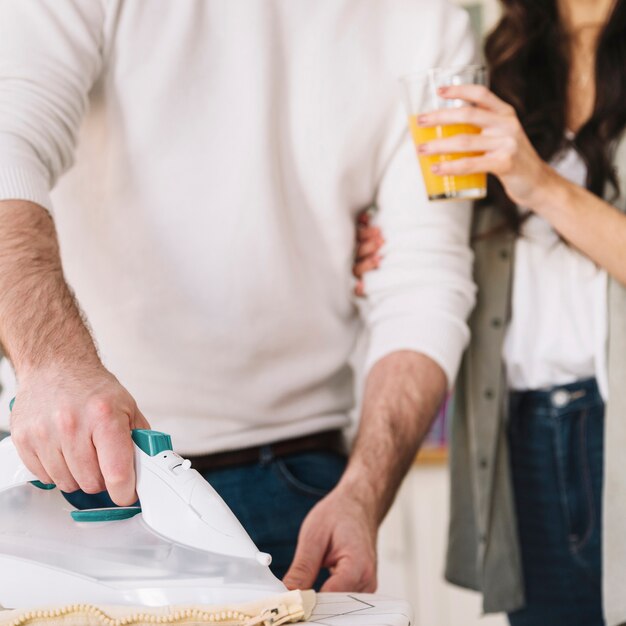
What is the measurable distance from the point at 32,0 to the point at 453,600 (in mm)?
2282

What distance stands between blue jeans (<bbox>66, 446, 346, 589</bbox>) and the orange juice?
45 cm

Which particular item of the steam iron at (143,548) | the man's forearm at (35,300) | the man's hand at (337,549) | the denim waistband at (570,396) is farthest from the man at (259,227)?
the steam iron at (143,548)

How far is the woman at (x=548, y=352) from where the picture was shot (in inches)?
60.5

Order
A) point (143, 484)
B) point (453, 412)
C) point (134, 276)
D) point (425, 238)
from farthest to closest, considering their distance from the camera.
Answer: point (453, 412) < point (425, 238) < point (134, 276) < point (143, 484)

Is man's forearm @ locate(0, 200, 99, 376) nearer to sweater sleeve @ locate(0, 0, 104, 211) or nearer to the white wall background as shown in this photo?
sweater sleeve @ locate(0, 0, 104, 211)

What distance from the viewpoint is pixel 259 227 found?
136 centimetres

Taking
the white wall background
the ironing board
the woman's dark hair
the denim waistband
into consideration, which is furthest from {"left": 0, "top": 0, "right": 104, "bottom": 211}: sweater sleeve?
the white wall background

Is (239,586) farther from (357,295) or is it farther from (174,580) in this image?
(357,295)

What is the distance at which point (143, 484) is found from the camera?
0.81 metres

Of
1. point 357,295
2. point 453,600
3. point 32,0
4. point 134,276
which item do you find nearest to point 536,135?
point 357,295

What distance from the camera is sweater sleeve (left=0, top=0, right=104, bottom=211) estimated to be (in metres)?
1.14

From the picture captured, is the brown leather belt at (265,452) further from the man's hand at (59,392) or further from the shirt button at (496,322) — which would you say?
the man's hand at (59,392)

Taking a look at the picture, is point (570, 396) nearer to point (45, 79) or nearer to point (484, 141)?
point (484, 141)

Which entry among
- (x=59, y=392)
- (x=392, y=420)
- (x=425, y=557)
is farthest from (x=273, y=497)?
(x=425, y=557)
